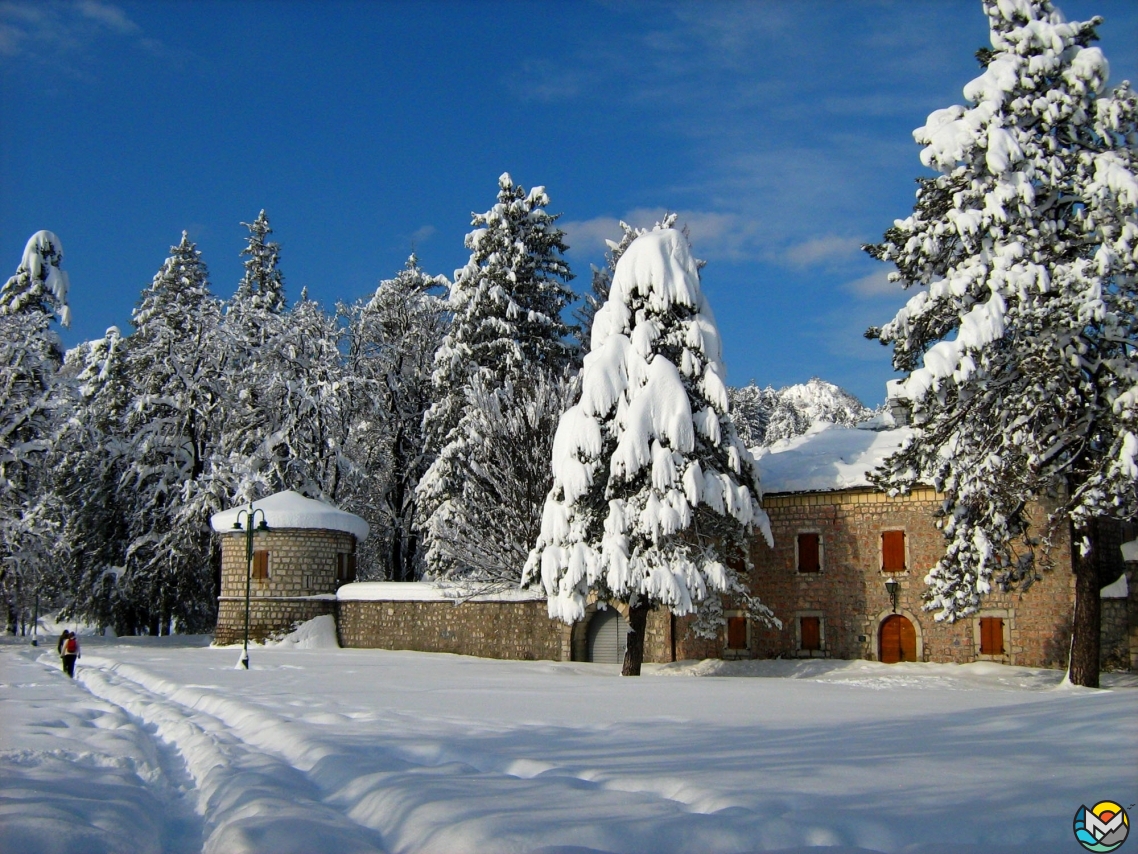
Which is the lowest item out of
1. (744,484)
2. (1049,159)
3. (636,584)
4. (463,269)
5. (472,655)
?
(472,655)

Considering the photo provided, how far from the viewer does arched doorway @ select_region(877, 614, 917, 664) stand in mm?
23688

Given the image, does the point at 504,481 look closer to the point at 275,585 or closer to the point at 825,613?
the point at 275,585

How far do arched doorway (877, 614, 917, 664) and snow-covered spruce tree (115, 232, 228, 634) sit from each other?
21.4 metres

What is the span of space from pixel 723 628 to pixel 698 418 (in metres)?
6.96

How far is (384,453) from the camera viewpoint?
126 feet

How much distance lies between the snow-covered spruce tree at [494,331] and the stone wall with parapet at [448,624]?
1.90 m

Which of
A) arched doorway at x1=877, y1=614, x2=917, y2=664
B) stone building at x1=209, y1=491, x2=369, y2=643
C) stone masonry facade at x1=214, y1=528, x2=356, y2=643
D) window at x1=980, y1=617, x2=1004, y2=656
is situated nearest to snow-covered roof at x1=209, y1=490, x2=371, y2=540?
stone building at x1=209, y1=491, x2=369, y2=643

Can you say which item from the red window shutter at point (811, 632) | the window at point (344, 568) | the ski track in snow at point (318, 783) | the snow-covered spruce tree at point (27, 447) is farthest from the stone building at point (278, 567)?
the ski track in snow at point (318, 783)

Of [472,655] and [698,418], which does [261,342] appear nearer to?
[472,655]

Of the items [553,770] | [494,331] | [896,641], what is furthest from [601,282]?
[553,770]

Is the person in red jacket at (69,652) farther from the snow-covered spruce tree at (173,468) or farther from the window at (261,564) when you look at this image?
the snow-covered spruce tree at (173,468)

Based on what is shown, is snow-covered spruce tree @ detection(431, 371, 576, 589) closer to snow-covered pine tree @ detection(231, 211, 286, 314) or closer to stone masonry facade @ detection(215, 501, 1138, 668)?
stone masonry facade @ detection(215, 501, 1138, 668)

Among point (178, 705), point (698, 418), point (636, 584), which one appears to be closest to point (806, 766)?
point (178, 705)

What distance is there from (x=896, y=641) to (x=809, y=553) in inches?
119
